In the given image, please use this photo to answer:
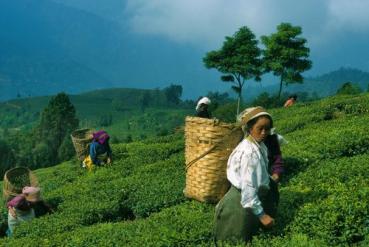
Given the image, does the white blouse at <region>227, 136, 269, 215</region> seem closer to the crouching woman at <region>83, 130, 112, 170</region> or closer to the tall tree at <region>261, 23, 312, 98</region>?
the crouching woman at <region>83, 130, 112, 170</region>

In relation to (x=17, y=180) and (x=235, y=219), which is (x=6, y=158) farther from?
(x=235, y=219)

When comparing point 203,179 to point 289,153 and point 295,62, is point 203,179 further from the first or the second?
point 295,62

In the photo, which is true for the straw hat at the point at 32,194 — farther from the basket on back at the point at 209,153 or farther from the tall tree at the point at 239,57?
the tall tree at the point at 239,57

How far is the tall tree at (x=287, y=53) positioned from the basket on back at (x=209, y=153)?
5463cm

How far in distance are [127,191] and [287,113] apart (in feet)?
47.5

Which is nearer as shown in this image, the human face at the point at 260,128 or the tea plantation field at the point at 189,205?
the human face at the point at 260,128

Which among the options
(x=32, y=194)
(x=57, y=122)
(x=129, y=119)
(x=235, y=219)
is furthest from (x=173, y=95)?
(x=235, y=219)

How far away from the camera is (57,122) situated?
94938mm

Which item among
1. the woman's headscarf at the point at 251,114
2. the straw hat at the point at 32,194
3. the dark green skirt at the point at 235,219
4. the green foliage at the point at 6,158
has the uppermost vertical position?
the woman's headscarf at the point at 251,114

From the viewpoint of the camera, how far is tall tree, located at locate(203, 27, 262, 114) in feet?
228

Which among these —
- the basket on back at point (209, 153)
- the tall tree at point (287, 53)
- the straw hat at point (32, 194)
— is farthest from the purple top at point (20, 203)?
the tall tree at point (287, 53)

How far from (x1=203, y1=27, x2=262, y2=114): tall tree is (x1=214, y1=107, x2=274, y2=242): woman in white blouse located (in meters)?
61.0

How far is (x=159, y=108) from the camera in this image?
17588cm

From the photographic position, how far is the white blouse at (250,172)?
24.8 feet
